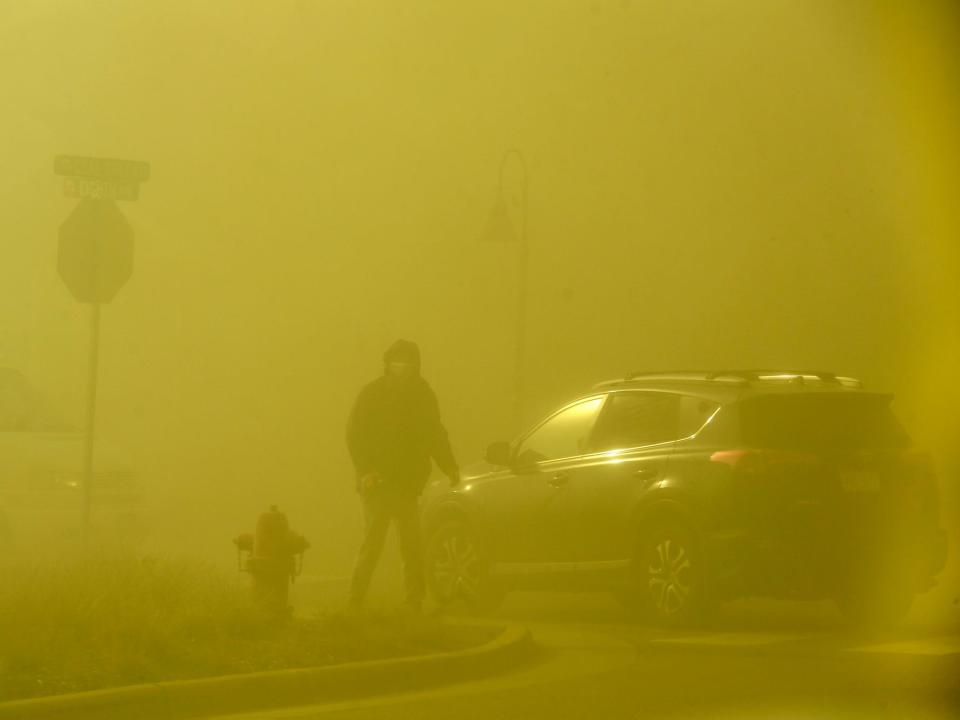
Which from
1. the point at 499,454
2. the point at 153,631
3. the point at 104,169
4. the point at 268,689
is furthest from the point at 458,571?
the point at 268,689

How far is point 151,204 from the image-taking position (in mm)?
54594

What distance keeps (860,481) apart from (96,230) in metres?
6.35

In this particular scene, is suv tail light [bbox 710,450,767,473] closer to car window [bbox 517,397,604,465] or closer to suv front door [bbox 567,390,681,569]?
suv front door [bbox 567,390,681,569]

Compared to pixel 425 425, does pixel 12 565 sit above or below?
below

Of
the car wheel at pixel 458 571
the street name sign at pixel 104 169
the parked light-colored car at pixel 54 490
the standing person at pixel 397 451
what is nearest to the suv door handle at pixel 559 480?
the standing person at pixel 397 451

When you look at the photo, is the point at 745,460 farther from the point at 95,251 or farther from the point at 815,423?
the point at 95,251

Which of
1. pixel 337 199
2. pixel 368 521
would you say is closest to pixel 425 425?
pixel 368 521

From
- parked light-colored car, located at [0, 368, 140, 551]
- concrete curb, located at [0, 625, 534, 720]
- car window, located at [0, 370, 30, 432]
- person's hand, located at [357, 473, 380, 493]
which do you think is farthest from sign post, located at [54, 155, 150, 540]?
concrete curb, located at [0, 625, 534, 720]

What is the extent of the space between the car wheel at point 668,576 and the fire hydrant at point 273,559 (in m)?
2.63

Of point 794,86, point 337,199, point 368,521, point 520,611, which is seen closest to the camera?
point 368,521

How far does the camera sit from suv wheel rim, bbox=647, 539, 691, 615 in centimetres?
1172

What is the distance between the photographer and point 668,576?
11.9m

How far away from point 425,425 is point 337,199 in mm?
44382

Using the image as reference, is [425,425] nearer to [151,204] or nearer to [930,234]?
[930,234]
